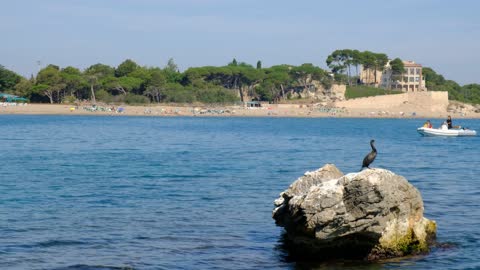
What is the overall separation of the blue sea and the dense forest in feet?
266

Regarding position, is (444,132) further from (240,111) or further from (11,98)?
(11,98)

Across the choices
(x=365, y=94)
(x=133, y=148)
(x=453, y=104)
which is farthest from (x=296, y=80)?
(x=133, y=148)

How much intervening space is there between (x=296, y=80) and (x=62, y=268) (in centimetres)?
12783

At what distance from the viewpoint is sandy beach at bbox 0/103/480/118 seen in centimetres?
10981

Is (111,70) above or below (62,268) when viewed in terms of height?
above

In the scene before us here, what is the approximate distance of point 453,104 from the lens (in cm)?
14550

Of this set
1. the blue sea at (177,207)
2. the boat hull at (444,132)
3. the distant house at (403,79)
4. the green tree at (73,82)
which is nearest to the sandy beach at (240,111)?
the green tree at (73,82)

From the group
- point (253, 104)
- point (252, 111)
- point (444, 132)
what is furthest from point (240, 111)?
point (444, 132)

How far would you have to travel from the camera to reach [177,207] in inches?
793

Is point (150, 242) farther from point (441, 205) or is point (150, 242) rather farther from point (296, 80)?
point (296, 80)

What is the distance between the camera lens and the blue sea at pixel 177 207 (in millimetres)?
14344

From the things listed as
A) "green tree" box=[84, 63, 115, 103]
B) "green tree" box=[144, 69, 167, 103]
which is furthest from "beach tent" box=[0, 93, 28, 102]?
"green tree" box=[144, 69, 167, 103]

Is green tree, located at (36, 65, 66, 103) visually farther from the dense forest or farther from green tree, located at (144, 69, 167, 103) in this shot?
green tree, located at (144, 69, 167, 103)

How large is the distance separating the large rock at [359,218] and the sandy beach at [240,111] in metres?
98.5
